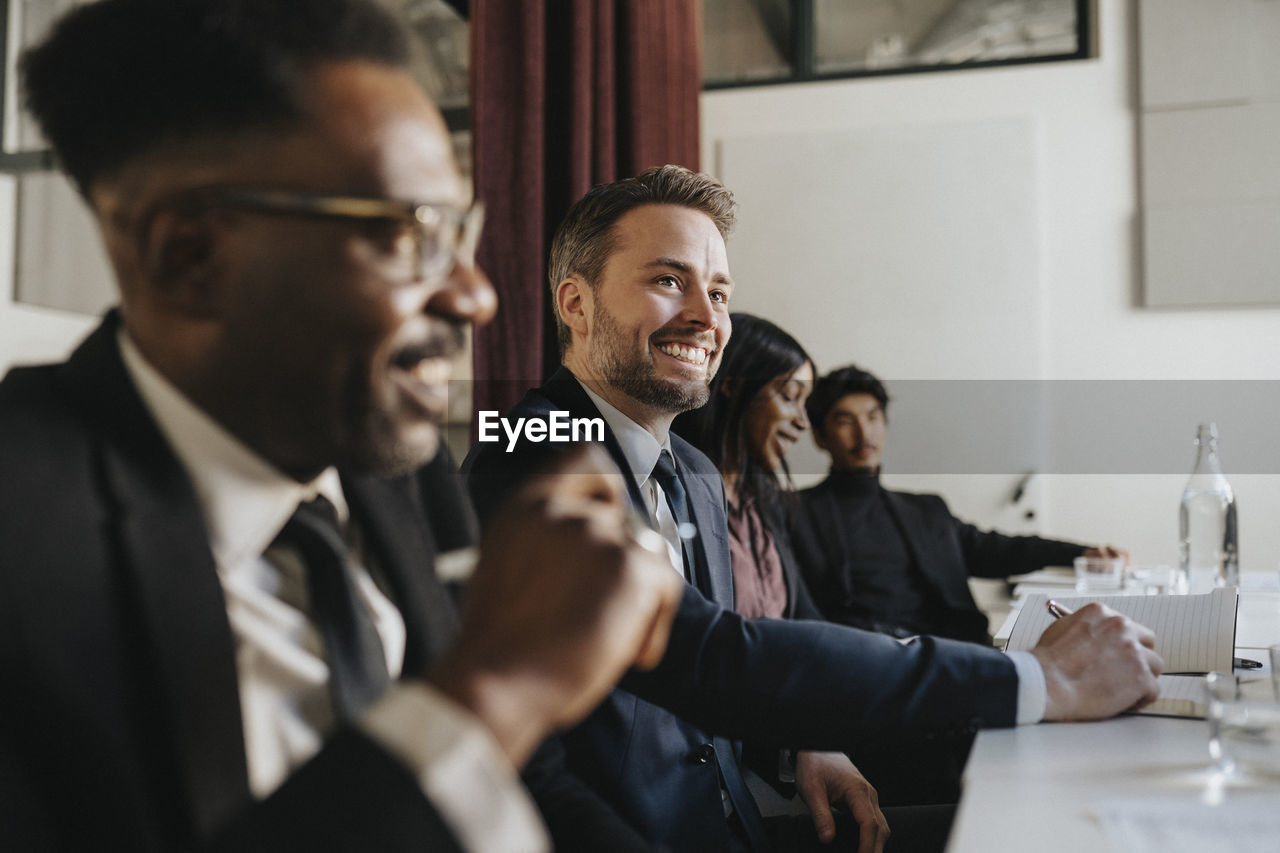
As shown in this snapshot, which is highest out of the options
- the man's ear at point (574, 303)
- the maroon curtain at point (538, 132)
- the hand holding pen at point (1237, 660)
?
the maroon curtain at point (538, 132)

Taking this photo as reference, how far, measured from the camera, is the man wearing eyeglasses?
22.4 inches

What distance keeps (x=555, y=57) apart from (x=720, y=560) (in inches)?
70.5

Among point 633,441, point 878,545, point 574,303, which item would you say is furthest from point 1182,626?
point 878,545

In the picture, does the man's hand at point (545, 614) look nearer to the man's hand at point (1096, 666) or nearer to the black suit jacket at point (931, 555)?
the man's hand at point (1096, 666)

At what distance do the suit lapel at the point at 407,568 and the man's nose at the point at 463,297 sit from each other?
7.0 inches

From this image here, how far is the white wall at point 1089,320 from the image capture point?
11.6 ft

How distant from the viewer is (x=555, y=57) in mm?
2781

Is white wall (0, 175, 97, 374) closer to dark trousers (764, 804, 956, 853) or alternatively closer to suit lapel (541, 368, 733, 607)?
suit lapel (541, 368, 733, 607)

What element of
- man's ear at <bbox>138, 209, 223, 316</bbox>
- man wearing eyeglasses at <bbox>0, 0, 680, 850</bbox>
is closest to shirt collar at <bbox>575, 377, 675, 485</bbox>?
man wearing eyeglasses at <bbox>0, 0, 680, 850</bbox>

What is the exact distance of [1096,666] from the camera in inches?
42.6

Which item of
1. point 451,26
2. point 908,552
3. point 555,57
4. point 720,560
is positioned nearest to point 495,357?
point 555,57

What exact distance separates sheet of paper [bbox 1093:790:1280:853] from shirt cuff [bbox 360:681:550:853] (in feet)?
1.50

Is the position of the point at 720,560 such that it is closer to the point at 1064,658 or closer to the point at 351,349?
the point at 1064,658

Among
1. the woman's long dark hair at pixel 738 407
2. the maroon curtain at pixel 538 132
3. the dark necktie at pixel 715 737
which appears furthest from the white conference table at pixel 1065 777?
the maroon curtain at pixel 538 132
